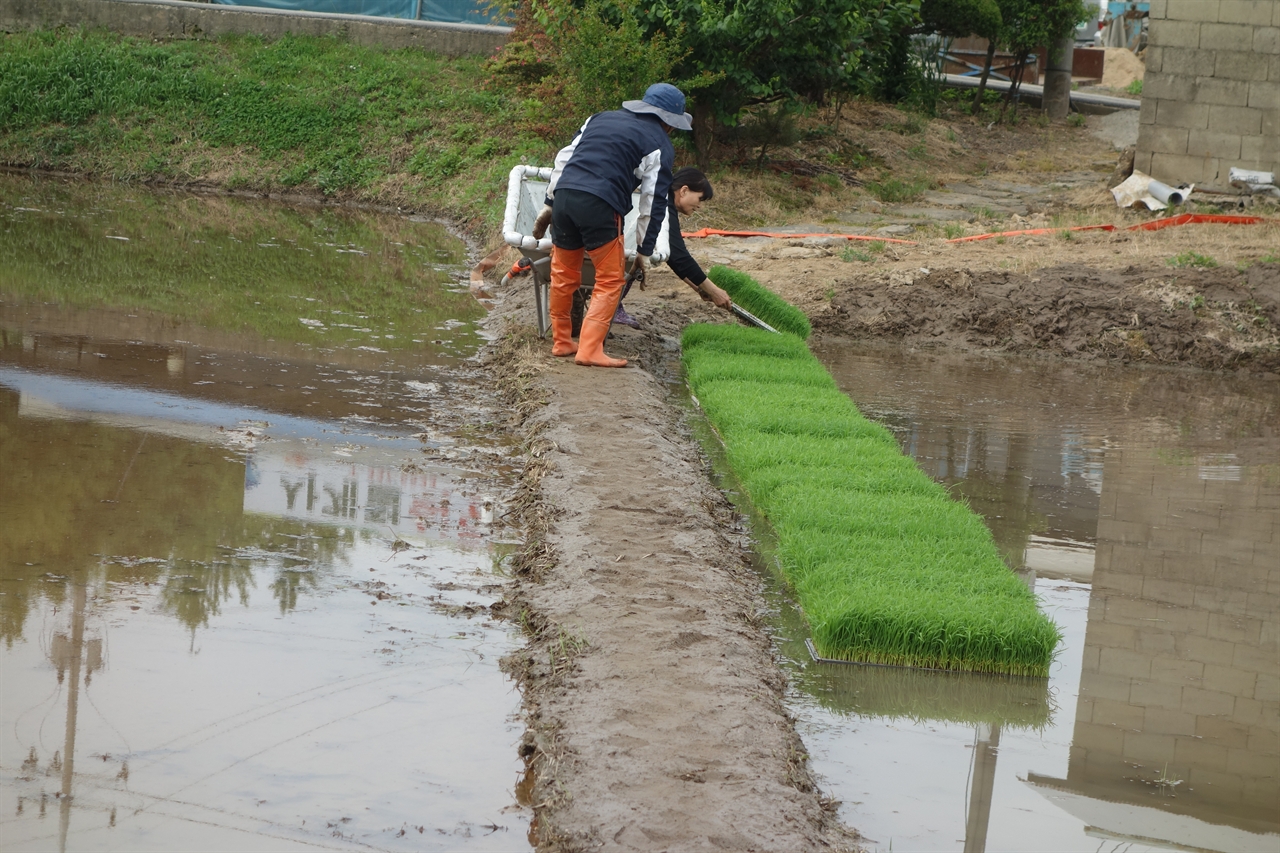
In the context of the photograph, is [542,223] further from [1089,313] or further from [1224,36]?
[1224,36]

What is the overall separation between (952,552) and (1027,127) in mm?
19080

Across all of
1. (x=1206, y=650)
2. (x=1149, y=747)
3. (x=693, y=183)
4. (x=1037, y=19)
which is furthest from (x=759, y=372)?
(x=1037, y=19)

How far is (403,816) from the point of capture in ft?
11.6

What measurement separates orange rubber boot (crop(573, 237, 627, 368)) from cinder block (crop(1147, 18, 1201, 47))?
958 centimetres

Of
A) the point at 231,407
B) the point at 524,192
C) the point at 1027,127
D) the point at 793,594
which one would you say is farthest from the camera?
the point at 1027,127

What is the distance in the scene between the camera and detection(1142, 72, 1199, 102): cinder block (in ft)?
48.5

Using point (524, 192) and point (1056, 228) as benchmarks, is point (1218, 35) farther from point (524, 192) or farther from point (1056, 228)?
point (524, 192)

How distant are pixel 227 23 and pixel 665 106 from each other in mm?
15054

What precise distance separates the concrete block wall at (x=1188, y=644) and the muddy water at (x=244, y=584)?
2123 millimetres

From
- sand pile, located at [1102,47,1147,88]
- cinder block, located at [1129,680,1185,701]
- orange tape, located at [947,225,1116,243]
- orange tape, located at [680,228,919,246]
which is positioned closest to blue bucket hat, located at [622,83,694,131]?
cinder block, located at [1129,680,1185,701]

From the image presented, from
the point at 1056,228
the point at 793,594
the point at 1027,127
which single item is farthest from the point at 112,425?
the point at 1027,127

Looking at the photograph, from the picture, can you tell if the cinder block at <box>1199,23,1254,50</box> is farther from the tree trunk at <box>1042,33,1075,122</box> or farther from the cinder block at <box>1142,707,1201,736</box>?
the cinder block at <box>1142,707,1201,736</box>

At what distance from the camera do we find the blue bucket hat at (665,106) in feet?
25.8

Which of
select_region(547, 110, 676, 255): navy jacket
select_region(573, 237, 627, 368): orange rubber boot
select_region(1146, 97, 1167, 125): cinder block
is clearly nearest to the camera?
select_region(547, 110, 676, 255): navy jacket
